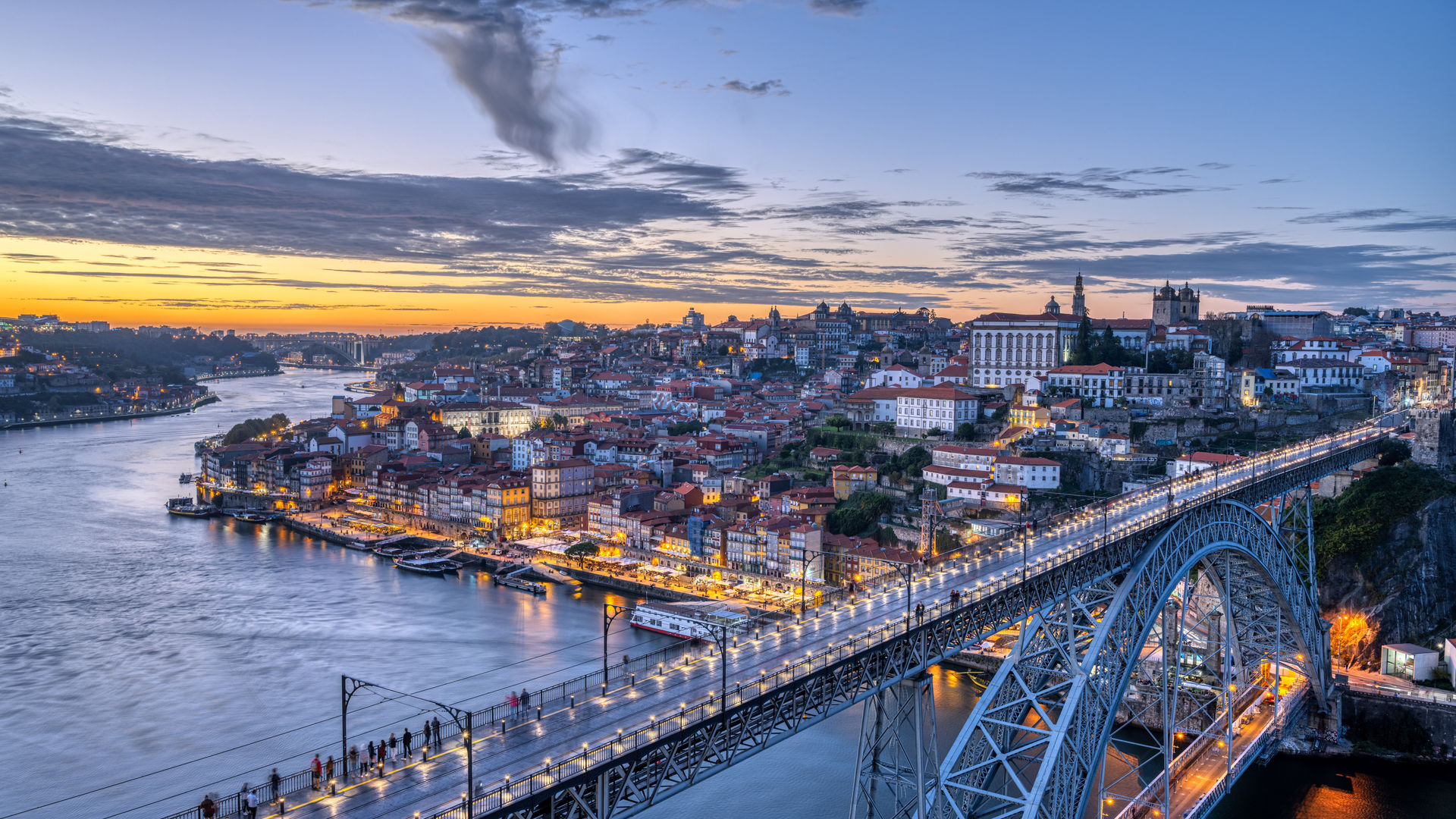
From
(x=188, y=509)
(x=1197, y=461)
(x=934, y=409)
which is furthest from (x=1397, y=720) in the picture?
(x=188, y=509)

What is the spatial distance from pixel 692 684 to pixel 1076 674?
4.14 meters

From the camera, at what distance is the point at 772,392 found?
47969 mm

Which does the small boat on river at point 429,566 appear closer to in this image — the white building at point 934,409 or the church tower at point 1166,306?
the white building at point 934,409

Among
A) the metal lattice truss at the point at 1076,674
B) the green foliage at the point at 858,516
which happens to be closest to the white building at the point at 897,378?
the green foliage at the point at 858,516

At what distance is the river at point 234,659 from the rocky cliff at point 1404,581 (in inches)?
155

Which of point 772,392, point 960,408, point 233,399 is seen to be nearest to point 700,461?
point 960,408

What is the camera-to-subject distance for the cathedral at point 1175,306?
4325cm

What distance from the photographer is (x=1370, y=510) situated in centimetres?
1955

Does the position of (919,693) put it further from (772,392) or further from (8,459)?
(8,459)

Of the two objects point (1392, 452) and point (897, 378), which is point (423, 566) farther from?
point (1392, 452)

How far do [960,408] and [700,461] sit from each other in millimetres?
8910

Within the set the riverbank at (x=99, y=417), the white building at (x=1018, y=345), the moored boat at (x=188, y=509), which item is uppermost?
the white building at (x=1018, y=345)

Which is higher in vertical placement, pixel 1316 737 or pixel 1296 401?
pixel 1296 401

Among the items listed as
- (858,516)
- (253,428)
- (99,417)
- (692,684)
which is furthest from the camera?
(99,417)
